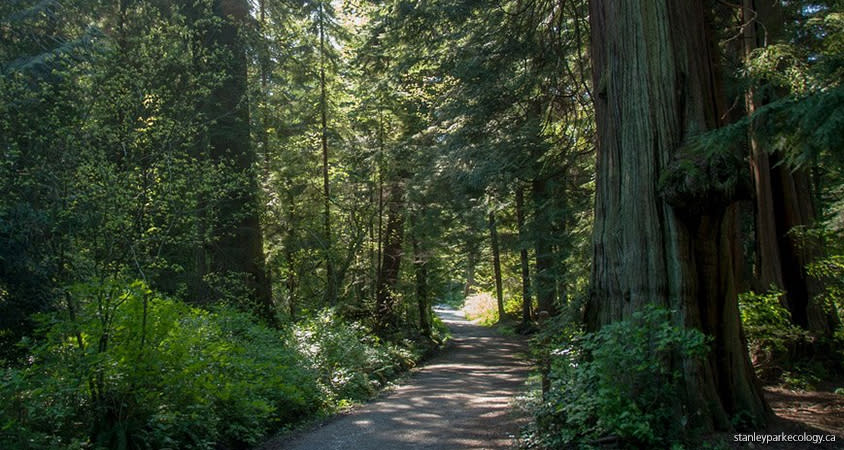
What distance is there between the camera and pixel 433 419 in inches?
327

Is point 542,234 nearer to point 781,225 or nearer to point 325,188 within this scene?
point 325,188

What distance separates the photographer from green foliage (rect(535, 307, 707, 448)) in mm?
5000

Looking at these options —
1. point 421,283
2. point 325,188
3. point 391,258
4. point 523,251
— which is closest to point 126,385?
point 325,188

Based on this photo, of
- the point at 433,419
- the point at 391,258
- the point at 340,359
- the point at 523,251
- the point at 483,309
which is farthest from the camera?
the point at 483,309

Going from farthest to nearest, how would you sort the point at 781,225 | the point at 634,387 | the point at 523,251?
1. the point at 523,251
2. the point at 781,225
3. the point at 634,387

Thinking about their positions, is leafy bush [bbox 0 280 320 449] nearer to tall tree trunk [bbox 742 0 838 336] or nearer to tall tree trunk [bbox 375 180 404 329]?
tall tree trunk [bbox 742 0 838 336]

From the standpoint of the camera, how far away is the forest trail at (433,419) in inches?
270

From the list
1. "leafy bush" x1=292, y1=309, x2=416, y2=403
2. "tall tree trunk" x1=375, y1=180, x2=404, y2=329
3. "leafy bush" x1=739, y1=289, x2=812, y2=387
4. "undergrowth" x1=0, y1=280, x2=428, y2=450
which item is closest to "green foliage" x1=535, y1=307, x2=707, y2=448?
"leafy bush" x1=739, y1=289, x2=812, y2=387

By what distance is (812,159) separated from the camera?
4715 millimetres

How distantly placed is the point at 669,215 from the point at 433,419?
4.68 m

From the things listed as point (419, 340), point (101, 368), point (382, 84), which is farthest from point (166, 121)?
point (419, 340)

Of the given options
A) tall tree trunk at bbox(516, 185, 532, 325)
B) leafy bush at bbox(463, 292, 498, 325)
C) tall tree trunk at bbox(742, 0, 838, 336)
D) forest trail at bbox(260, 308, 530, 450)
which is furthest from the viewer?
leafy bush at bbox(463, 292, 498, 325)

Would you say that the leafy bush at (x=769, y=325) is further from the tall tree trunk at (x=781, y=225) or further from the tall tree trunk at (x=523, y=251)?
the tall tree trunk at (x=523, y=251)

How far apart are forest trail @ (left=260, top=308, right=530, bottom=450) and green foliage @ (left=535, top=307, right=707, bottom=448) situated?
133 cm
